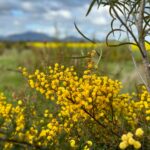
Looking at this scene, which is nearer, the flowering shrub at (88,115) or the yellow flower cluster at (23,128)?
the yellow flower cluster at (23,128)

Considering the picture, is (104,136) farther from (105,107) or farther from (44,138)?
(44,138)

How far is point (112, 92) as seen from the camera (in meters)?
3.74

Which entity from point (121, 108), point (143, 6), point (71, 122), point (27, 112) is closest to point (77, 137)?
point (71, 122)

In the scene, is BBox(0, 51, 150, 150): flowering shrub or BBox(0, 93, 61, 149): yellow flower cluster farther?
BBox(0, 51, 150, 150): flowering shrub

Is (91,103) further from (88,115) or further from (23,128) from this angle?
(23,128)

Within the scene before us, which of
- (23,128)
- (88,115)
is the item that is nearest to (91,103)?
(88,115)

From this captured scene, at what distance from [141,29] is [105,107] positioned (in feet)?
2.10

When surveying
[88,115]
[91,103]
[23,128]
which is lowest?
Answer: [88,115]

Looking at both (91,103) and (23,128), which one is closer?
(23,128)

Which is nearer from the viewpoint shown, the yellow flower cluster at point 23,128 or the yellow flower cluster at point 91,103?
the yellow flower cluster at point 23,128

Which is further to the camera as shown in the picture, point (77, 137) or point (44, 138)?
point (77, 137)

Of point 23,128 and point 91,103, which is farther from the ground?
point 23,128

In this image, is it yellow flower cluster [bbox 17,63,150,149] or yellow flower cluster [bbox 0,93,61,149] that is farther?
yellow flower cluster [bbox 17,63,150,149]

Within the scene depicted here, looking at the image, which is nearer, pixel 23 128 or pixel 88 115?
pixel 23 128
